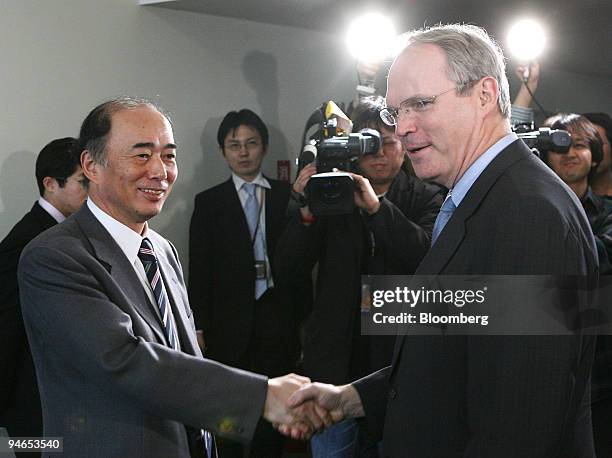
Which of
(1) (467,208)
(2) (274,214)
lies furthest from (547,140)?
(2) (274,214)

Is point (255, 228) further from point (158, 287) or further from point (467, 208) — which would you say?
point (467, 208)

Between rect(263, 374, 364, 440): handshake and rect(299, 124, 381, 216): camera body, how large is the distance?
2.34 feet

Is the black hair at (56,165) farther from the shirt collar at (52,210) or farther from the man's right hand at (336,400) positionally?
the man's right hand at (336,400)

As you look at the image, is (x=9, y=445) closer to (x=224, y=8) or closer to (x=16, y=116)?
(x=16, y=116)

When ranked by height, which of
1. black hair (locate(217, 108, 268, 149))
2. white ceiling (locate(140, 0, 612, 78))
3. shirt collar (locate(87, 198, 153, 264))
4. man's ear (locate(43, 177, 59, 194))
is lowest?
shirt collar (locate(87, 198, 153, 264))

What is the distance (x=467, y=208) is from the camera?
1438 millimetres

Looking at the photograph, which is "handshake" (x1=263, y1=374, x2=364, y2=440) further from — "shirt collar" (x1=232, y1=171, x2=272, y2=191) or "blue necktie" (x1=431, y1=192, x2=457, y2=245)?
"shirt collar" (x1=232, y1=171, x2=272, y2=191)

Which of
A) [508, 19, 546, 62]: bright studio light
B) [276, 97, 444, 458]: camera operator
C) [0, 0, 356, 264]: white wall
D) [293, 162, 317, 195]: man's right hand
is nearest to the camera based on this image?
[276, 97, 444, 458]: camera operator

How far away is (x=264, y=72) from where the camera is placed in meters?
4.07

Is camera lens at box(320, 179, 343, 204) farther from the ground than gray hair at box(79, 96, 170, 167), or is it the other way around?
gray hair at box(79, 96, 170, 167)

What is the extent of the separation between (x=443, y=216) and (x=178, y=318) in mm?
643

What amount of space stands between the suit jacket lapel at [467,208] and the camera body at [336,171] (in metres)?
1.06

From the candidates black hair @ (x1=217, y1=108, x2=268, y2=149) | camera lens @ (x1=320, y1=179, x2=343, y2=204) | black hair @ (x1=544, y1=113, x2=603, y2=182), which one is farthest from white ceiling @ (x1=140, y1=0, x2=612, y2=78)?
camera lens @ (x1=320, y1=179, x2=343, y2=204)

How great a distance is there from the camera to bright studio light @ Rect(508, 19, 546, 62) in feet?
13.1
